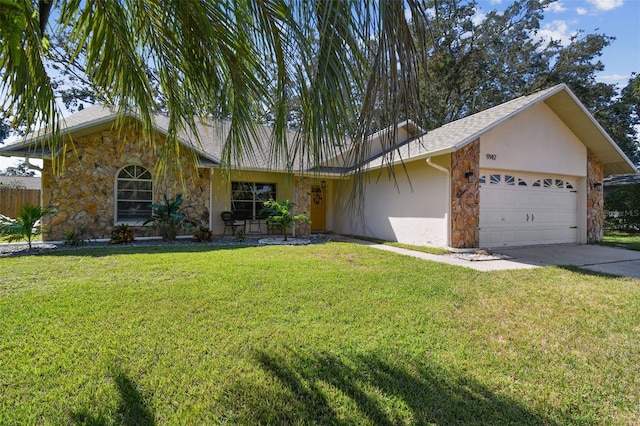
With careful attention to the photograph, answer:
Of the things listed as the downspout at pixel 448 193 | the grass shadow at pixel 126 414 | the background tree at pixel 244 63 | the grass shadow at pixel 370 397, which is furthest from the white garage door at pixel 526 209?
the grass shadow at pixel 126 414

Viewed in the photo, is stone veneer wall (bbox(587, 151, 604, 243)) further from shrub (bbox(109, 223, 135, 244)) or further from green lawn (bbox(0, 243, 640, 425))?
shrub (bbox(109, 223, 135, 244))

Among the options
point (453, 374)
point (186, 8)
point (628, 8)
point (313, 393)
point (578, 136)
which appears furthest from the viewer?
point (578, 136)

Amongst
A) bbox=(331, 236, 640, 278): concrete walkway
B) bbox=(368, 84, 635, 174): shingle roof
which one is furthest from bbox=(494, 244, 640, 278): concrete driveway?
bbox=(368, 84, 635, 174): shingle roof

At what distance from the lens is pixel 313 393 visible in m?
2.56

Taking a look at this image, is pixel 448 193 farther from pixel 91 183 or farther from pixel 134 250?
pixel 91 183

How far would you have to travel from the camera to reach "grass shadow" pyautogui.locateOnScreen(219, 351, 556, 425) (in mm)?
2295

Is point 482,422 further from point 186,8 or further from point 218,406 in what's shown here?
point 186,8

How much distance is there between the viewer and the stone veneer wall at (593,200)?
1205 centimetres

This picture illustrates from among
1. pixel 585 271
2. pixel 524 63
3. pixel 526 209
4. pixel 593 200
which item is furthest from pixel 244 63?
pixel 524 63

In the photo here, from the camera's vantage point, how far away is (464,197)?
30.9ft

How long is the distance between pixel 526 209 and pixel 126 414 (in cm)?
1202

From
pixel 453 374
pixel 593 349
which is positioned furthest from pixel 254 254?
pixel 593 349

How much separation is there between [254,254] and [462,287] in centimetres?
500

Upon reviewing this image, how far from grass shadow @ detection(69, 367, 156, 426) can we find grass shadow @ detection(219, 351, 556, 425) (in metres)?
0.59
